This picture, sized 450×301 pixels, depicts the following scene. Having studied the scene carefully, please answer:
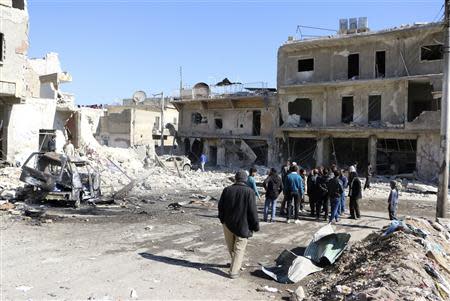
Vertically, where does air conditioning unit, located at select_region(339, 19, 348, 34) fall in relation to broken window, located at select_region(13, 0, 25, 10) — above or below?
above

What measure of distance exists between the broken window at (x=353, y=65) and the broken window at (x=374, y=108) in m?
2.03

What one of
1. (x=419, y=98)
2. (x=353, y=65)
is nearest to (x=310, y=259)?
(x=353, y=65)

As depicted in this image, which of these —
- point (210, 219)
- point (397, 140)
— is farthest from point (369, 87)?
point (210, 219)

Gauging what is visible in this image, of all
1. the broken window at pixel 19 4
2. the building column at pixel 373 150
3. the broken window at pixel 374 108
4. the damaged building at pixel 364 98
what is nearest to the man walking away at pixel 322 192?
the damaged building at pixel 364 98

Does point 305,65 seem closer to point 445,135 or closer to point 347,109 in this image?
point 347,109

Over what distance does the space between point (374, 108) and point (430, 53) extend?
4.89 metres

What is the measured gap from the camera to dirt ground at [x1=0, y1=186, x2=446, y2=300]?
6.66m

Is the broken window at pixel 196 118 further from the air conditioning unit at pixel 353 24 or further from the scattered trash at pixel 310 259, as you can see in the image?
the scattered trash at pixel 310 259

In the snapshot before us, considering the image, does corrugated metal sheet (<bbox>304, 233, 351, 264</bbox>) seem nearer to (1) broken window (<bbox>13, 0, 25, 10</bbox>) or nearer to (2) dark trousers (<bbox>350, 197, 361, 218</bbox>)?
(2) dark trousers (<bbox>350, 197, 361, 218</bbox>)

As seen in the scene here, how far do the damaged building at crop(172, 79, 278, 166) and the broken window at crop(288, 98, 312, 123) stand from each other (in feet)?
4.41

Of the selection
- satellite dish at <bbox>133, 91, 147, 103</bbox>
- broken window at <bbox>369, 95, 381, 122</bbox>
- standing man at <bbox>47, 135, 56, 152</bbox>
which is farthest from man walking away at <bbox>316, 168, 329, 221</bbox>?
satellite dish at <bbox>133, 91, 147, 103</bbox>

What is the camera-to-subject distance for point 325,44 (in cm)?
3319

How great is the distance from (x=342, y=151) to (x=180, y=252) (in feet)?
93.6

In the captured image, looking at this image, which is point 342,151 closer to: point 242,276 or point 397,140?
point 397,140
